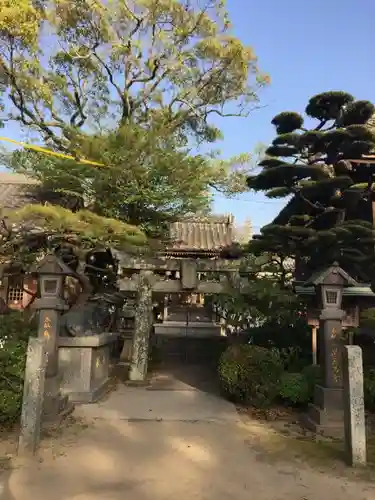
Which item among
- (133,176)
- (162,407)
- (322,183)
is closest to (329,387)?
(162,407)

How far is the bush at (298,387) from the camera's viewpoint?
24.7 feet

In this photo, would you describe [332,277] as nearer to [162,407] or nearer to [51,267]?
[162,407]

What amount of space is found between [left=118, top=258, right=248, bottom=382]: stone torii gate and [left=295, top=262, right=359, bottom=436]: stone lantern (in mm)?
2696

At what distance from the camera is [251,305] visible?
9.23 meters

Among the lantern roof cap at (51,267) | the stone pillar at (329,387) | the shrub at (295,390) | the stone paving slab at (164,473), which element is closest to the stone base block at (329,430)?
the stone pillar at (329,387)

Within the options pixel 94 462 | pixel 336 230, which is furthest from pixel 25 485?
pixel 336 230

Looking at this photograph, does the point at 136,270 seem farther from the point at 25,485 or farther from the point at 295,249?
the point at 25,485

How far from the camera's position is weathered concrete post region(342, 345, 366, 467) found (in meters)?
5.14

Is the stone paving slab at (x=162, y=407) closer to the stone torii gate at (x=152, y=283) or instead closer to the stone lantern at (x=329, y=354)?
the stone torii gate at (x=152, y=283)

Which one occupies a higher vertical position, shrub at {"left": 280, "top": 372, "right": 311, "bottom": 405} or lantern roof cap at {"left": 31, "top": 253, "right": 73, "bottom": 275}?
lantern roof cap at {"left": 31, "top": 253, "right": 73, "bottom": 275}

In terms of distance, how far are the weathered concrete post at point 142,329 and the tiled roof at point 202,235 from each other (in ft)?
12.1

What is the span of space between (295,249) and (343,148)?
2551 mm

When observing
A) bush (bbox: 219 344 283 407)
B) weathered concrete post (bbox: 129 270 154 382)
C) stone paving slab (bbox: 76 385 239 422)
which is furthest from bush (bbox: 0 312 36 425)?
bush (bbox: 219 344 283 407)

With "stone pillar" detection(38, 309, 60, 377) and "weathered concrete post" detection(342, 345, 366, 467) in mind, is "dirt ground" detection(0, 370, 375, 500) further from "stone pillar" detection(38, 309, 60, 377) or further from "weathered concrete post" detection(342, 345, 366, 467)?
"stone pillar" detection(38, 309, 60, 377)
